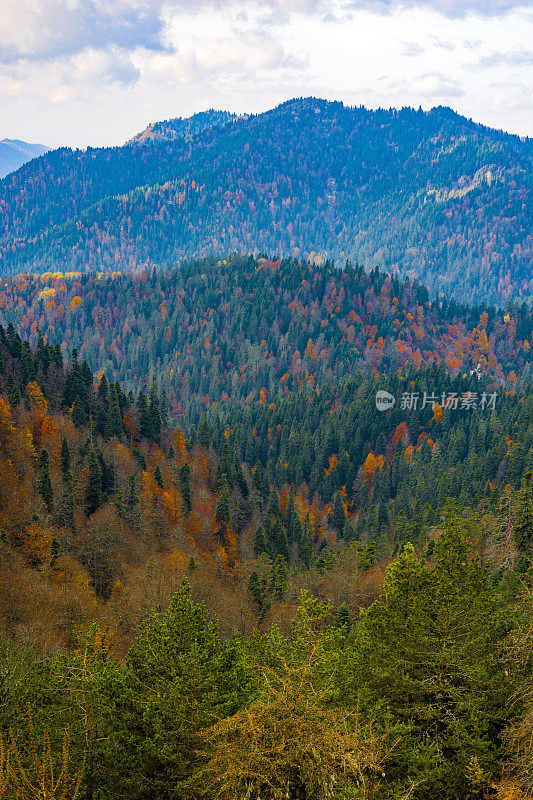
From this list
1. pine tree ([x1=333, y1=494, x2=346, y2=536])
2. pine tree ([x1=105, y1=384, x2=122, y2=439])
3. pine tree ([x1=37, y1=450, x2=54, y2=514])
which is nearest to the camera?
pine tree ([x1=37, y1=450, x2=54, y2=514])

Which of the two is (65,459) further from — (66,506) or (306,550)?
(306,550)

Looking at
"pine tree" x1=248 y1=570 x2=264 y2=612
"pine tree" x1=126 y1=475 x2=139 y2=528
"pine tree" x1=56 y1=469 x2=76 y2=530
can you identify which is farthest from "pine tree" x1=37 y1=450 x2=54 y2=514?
"pine tree" x1=248 y1=570 x2=264 y2=612

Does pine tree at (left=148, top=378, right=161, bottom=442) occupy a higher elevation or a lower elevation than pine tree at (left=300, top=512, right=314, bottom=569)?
higher

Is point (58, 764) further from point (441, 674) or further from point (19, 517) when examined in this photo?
point (19, 517)

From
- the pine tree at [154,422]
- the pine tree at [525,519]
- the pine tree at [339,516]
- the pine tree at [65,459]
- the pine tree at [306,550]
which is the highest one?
the pine tree at [525,519]

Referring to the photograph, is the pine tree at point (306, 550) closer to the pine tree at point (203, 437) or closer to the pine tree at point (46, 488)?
the pine tree at point (203, 437)

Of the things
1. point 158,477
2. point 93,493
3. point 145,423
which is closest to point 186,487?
point 158,477

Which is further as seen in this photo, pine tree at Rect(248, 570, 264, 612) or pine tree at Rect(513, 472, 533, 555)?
pine tree at Rect(248, 570, 264, 612)

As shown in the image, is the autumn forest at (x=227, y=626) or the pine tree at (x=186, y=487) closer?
the autumn forest at (x=227, y=626)

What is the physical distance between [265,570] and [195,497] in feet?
102

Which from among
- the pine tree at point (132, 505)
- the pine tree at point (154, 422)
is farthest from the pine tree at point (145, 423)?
the pine tree at point (132, 505)

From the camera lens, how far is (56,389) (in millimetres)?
115812

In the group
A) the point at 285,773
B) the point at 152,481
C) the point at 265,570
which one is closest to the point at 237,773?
the point at 285,773

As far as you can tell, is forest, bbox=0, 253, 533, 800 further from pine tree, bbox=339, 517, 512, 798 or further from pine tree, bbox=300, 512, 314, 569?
pine tree, bbox=300, 512, 314, 569
